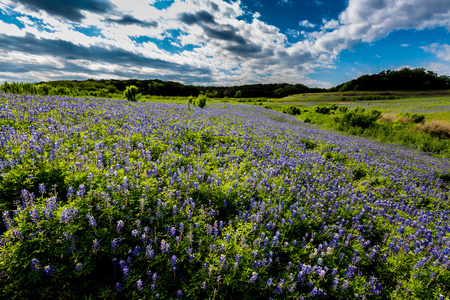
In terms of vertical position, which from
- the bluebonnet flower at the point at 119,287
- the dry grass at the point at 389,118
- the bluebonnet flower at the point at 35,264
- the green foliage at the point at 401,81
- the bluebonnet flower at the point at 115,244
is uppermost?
the green foliage at the point at 401,81

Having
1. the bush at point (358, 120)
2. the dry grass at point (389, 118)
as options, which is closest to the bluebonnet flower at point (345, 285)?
the bush at point (358, 120)

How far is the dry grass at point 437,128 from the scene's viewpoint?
1833cm

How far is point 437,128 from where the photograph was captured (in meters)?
18.9

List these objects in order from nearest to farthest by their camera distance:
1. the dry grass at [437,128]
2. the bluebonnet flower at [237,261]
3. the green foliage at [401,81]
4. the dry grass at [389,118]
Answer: the bluebonnet flower at [237,261], the dry grass at [437,128], the dry grass at [389,118], the green foliage at [401,81]

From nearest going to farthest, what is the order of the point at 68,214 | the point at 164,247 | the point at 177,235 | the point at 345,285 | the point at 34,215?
the point at 34,215, the point at 68,214, the point at 164,247, the point at 345,285, the point at 177,235

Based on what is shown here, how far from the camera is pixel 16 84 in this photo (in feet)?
35.7

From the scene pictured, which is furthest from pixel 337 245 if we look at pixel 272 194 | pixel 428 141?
pixel 428 141

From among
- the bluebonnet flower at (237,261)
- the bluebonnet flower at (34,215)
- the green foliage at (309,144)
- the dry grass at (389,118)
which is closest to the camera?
the bluebonnet flower at (34,215)

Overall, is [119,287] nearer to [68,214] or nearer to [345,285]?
[68,214]

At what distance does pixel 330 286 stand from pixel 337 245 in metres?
0.79

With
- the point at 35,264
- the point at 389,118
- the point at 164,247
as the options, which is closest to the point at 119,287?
the point at 164,247

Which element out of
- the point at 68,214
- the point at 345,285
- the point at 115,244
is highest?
the point at 68,214

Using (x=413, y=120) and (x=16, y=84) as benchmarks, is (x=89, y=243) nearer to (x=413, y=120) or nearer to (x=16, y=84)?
(x=16, y=84)

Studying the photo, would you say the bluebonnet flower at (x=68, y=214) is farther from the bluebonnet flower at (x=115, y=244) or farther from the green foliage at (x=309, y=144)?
the green foliage at (x=309, y=144)
